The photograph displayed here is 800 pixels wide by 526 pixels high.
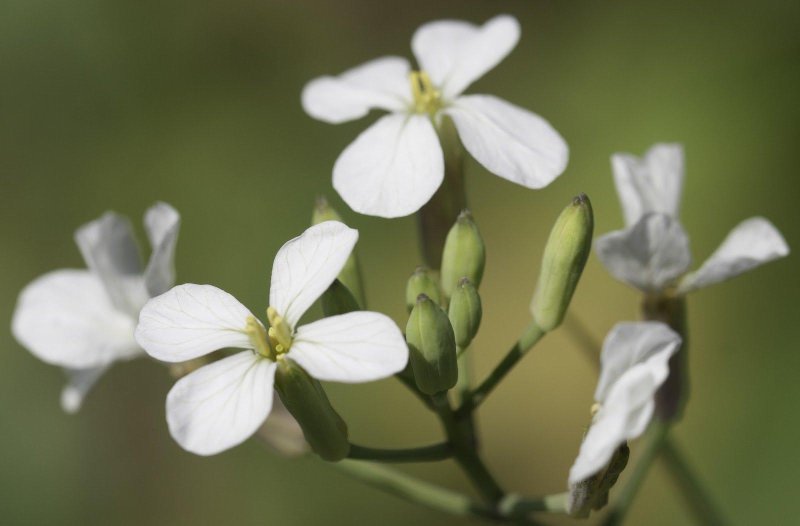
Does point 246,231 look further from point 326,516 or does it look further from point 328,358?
point 328,358

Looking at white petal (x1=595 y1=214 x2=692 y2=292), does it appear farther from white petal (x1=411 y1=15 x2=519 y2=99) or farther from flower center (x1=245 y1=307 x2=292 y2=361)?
flower center (x1=245 y1=307 x2=292 y2=361)

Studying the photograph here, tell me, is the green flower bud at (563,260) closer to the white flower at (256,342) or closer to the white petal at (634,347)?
the white petal at (634,347)

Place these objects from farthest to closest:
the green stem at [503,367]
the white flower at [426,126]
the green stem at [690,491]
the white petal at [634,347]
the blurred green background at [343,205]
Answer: the blurred green background at [343,205]
the green stem at [690,491]
the green stem at [503,367]
the white flower at [426,126]
the white petal at [634,347]

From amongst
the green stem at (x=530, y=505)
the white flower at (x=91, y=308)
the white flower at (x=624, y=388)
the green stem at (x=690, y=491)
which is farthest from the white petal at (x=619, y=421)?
the white flower at (x=91, y=308)

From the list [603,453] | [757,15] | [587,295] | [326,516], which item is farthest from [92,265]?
[757,15]

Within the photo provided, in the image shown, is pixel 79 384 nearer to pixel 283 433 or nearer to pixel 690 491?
pixel 283 433

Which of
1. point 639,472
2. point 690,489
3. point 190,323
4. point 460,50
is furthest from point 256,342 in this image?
point 690,489

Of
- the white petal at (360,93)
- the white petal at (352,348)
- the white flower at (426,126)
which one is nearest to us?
the white petal at (352,348)
